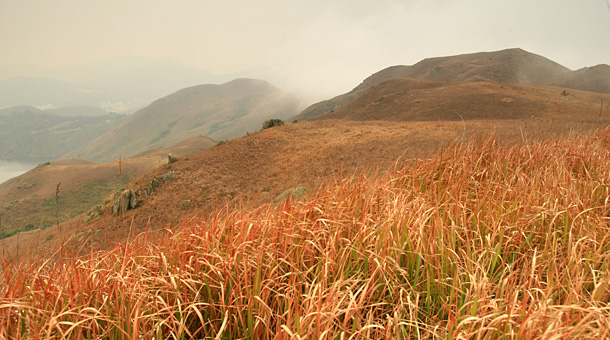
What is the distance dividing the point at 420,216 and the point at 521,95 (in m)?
45.6

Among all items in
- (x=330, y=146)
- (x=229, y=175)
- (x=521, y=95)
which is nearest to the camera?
(x=229, y=175)

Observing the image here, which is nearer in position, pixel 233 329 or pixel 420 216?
pixel 233 329

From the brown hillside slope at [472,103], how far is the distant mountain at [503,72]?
106 feet

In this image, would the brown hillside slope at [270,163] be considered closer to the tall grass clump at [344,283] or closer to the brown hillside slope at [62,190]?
the tall grass clump at [344,283]

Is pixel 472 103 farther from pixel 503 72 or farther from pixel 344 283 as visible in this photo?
pixel 503 72

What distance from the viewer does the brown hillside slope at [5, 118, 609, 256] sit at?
14.9 metres

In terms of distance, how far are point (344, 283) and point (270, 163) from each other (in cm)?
1888

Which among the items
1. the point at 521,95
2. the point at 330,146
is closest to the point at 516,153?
the point at 330,146

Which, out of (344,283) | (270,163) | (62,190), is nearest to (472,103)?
(270,163)

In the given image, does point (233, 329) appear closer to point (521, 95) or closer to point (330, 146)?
point (330, 146)

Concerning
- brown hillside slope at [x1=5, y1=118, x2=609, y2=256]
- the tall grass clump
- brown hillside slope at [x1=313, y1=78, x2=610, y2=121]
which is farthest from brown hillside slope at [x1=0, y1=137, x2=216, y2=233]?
the tall grass clump

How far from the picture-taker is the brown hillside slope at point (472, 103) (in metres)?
31.8

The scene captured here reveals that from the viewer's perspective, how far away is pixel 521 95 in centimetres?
3753

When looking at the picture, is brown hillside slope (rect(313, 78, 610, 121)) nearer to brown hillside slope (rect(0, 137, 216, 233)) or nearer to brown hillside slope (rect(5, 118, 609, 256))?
brown hillside slope (rect(5, 118, 609, 256))
